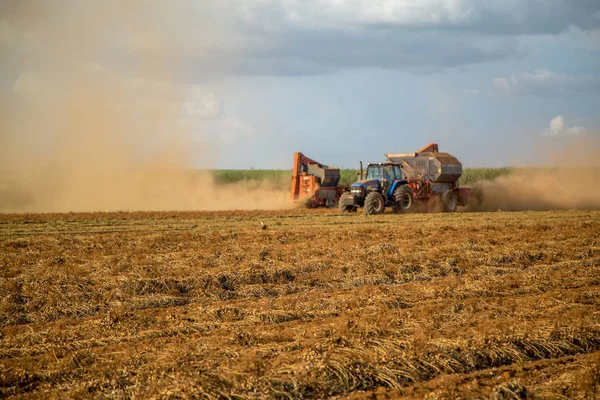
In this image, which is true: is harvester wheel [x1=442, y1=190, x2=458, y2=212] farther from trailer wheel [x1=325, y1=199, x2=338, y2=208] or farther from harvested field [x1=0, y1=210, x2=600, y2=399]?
harvested field [x1=0, y1=210, x2=600, y2=399]

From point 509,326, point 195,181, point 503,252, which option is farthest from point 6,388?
point 195,181

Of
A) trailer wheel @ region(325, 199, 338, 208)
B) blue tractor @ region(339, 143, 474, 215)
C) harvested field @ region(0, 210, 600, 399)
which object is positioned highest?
blue tractor @ region(339, 143, 474, 215)

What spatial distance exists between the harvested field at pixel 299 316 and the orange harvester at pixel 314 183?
12.1 metres

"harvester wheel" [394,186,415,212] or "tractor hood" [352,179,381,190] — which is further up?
"tractor hood" [352,179,381,190]

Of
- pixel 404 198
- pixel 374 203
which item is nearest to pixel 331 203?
pixel 374 203

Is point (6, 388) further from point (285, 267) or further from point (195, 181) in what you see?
point (195, 181)

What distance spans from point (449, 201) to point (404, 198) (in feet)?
A: 10.2

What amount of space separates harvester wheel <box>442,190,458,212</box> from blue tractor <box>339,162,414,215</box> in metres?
2.13

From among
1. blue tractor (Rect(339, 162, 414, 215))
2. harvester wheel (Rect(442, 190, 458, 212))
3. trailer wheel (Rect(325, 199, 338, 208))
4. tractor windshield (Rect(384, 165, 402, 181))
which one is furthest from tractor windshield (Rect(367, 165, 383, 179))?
harvester wheel (Rect(442, 190, 458, 212))

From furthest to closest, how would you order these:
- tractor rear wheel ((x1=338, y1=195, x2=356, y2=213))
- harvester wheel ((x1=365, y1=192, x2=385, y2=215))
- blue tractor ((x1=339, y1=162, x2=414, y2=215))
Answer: tractor rear wheel ((x1=338, y1=195, x2=356, y2=213)) < blue tractor ((x1=339, y1=162, x2=414, y2=215)) < harvester wheel ((x1=365, y1=192, x2=385, y2=215))

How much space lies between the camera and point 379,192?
90.3 ft

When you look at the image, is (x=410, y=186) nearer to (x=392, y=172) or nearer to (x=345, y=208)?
(x=392, y=172)

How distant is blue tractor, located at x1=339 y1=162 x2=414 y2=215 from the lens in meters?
26.9

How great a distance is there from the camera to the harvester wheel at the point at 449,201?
95.7ft
